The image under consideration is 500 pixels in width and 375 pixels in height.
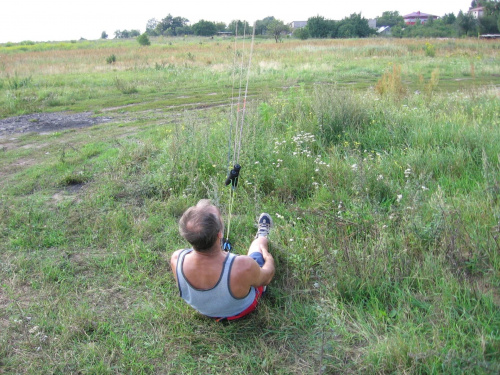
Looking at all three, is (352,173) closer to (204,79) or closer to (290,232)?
(290,232)

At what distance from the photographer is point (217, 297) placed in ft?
9.22

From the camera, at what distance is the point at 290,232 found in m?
3.84

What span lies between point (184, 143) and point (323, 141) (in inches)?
79.1

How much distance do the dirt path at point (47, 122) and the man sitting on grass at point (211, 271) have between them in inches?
305

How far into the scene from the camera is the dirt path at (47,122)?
9447 mm

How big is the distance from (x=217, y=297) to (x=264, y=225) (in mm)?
1146

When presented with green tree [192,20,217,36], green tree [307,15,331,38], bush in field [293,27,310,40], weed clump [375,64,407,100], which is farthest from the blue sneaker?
green tree [192,20,217,36]

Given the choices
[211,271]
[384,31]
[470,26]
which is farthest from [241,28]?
[384,31]

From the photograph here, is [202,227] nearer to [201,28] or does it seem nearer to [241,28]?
A: [241,28]

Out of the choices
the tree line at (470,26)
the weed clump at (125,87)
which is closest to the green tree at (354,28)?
the tree line at (470,26)

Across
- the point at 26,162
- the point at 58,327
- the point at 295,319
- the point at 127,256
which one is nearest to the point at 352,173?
the point at 295,319

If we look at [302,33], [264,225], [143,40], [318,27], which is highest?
[318,27]

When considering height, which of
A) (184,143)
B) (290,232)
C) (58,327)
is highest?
(184,143)

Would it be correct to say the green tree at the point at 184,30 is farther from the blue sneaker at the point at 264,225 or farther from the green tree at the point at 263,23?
the blue sneaker at the point at 264,225
